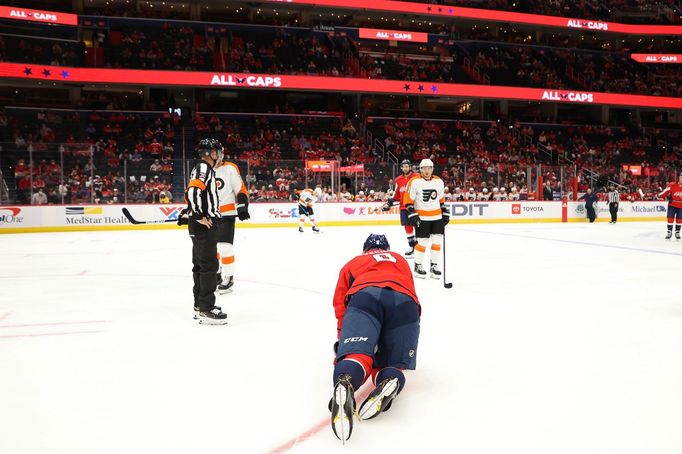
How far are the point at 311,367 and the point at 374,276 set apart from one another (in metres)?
0.92

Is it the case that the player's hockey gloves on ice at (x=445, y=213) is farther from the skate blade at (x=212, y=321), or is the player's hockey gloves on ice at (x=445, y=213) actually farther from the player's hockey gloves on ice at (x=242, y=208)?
the skate blade at (x=212, y=321)

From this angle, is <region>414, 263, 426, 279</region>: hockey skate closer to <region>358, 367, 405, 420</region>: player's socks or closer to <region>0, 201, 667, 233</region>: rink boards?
Answer: <region>358, 367, 405, 420</region>: player's socks

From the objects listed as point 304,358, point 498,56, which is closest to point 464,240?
point 304,358

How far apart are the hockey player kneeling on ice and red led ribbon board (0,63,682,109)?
82.1 ft

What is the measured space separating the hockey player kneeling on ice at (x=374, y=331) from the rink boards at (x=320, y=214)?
1263 centimetres

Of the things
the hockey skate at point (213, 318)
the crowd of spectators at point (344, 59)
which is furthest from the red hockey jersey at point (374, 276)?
the crowd of spectators at point (344, 59)

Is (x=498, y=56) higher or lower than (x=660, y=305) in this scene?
higher

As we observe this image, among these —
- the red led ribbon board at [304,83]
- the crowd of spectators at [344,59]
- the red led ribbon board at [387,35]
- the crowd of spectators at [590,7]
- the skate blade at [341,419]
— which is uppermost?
the crowd of spectators at [590,7]

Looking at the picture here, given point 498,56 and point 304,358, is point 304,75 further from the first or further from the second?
point 304,358

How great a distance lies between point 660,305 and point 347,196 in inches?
560

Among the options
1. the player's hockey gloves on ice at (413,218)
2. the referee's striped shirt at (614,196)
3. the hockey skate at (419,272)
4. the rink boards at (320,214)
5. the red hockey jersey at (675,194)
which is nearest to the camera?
the player's hockey gloves on ice at (413,218)

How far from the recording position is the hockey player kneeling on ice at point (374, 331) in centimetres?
277

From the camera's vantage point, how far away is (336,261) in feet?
31.9

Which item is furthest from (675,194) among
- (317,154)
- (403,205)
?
(317,154)
